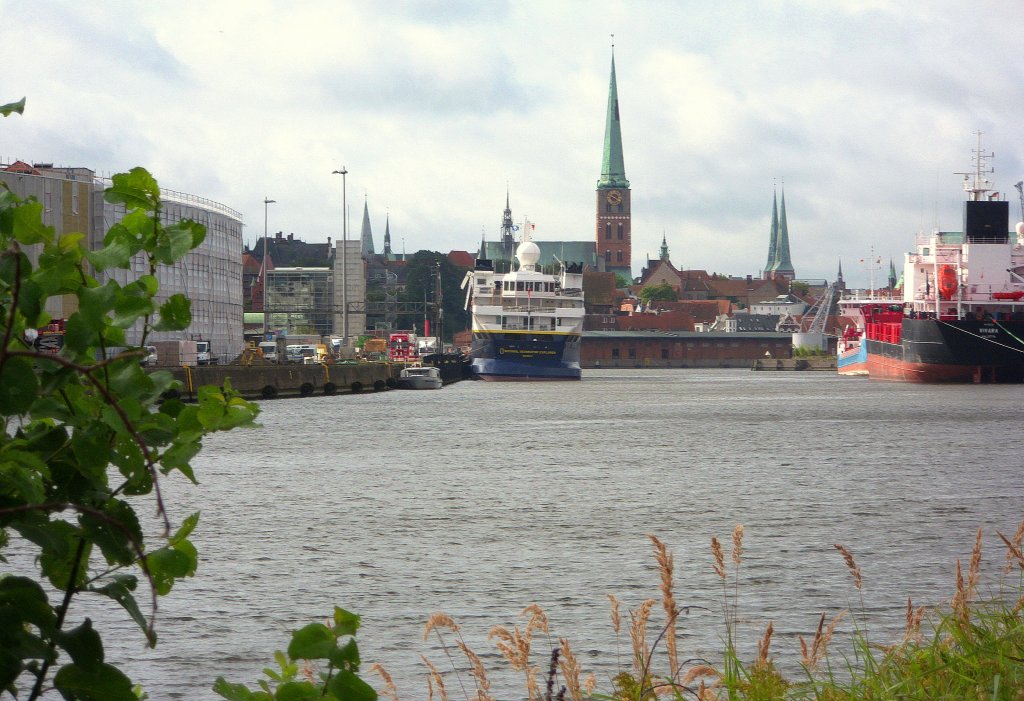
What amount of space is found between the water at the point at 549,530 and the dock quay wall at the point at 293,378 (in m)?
11.4

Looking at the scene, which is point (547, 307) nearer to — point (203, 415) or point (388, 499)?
point (388, 499)

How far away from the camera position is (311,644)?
3.88 m

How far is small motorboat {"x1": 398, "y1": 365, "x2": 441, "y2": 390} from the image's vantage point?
90125 mm

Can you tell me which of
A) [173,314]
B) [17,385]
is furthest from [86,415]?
[173,314]

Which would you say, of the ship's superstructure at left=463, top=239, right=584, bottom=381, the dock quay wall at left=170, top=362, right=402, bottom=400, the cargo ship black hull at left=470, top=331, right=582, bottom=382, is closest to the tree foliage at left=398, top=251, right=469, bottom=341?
the ship's superstructure at left=463, top=239, right=584, bottom=381

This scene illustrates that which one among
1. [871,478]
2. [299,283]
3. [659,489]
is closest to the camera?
[659,489]

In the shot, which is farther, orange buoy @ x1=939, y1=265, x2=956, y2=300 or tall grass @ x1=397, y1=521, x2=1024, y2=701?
orange buoy @ x1=939, y1=265, x2=956, y2=300

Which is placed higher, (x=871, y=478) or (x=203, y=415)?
(x=203, y=415)

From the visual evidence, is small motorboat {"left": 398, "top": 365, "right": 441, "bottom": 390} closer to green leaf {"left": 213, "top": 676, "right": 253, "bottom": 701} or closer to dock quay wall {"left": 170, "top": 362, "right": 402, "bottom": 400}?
dock quay wall {"left": 170, "top": 362, "right": 402, "bottom": 400}

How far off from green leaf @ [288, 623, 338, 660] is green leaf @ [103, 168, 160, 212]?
4.21ft

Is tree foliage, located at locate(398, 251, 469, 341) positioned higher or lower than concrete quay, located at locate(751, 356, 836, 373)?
higher

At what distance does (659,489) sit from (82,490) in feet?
76.7

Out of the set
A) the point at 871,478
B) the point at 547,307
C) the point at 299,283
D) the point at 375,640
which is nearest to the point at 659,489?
the point at 871,478

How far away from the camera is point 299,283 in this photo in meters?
172
